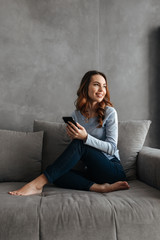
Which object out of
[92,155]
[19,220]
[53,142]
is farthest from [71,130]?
[19,220]

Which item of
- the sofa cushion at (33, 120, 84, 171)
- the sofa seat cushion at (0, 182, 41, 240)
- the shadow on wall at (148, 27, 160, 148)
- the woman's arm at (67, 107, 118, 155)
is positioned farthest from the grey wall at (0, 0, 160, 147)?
the sofa seat cushion at (0, 182, 41, 240)

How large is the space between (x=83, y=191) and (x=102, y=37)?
1.70 meters

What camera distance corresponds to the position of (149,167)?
177cm

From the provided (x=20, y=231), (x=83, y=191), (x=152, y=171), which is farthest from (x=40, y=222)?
(x=152, y=171)

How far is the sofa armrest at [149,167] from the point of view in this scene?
1.67 meters

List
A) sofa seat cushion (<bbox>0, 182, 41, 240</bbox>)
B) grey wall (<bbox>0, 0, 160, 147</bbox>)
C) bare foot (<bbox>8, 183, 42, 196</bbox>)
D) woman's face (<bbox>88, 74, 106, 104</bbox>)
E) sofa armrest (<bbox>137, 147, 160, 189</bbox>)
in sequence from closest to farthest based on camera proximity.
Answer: sofa seat cushion (<bbox>0, 182, 41, 240</bbox>) < bare foot (<bbox>8, 183, 42, 196</bbox>) < sofa armrest (<bbox>137, 147, 160, 189</bbox>) < woman's face (<bbox>88, 74, 106, 104</bbox>) < grey wall (<bbox>0, 0, 160, 147</bbox>)

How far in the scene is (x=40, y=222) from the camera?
1.24 m

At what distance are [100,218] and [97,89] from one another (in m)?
1.09

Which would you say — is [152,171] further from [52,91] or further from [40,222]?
[52,91]

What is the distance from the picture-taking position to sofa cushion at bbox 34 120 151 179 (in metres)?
2.01

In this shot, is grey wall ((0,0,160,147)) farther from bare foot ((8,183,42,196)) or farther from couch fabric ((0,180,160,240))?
couch fabric ((0,180,160,240))

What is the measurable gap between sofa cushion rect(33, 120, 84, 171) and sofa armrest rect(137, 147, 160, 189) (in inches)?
18.0

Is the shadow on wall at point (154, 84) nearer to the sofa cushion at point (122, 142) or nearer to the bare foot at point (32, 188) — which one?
the sofa cushion at point (122, 142)

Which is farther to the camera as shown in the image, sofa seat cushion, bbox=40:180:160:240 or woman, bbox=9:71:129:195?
woman, bbox=9:71:129:195
